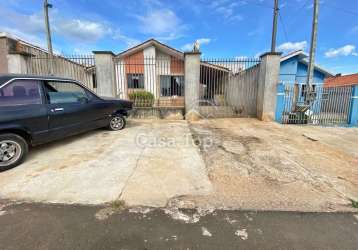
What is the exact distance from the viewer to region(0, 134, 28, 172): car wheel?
131 inches

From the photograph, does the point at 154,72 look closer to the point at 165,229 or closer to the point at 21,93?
the point at 21,93

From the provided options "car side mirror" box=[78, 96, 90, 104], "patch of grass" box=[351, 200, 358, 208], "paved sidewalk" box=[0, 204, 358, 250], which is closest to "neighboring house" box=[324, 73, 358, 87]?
"patch of grass" box=[351, 200, 358, 208]

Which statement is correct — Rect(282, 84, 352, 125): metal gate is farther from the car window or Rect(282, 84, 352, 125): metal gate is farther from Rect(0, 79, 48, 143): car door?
Rect(0, 79, 48, 143): car door

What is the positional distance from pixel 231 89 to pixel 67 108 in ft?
32.2

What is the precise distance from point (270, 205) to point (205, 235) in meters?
1.07

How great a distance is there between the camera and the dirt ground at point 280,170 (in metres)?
2.57

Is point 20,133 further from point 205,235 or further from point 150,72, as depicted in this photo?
point 150,72

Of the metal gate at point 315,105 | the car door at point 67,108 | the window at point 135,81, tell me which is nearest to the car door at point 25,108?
the car door at point 67,108

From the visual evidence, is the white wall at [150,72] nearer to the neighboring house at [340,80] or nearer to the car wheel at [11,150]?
the car wheel at [11,150]

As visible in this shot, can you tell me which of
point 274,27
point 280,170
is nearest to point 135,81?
point 274,27

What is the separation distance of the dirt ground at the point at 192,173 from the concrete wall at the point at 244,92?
397cm

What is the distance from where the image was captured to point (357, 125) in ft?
26.6

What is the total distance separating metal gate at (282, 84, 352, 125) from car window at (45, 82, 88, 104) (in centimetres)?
783

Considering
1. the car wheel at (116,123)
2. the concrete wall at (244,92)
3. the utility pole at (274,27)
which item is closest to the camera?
the car wheel at (116,123)
